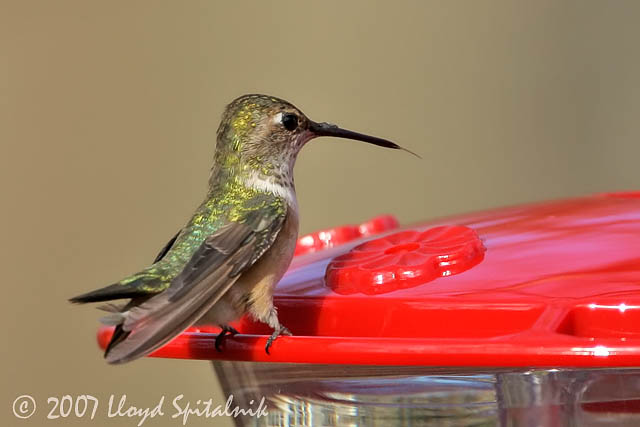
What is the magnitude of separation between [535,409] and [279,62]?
562 cm

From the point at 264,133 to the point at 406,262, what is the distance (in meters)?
0.74

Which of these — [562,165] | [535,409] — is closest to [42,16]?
[562,165]

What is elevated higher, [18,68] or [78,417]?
[18,68]

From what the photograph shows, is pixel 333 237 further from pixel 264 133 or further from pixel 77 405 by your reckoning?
pixel 77 405

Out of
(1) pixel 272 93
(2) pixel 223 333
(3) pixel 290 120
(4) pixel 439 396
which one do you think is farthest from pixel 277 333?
(1) pixel 272 93

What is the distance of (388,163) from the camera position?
24.9 feet

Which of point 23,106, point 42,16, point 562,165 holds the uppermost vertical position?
point 42,16

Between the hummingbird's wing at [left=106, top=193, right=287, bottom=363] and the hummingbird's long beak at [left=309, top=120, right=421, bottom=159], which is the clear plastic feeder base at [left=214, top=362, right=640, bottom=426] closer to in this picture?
the hummingbird's wing at [left=106, top=193, right=287, bottom=363]

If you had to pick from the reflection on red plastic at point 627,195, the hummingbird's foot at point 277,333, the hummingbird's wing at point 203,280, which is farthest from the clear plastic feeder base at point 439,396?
the reflection on red plastic at point 627,195

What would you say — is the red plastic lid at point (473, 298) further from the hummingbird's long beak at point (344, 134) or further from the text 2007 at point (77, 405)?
the text 2007 at point (77, 405)

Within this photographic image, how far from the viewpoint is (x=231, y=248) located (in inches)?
102

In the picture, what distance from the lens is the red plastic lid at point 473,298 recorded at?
1850 millimetres

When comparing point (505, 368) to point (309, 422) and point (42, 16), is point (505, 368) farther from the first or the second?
point (42, 16)

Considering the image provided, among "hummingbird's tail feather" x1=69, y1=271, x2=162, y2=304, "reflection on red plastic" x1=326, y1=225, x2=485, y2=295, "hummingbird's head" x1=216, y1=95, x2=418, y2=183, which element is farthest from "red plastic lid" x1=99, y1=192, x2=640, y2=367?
"hummingbird's head" x1=216, y1=95, x2=418, y2=183
